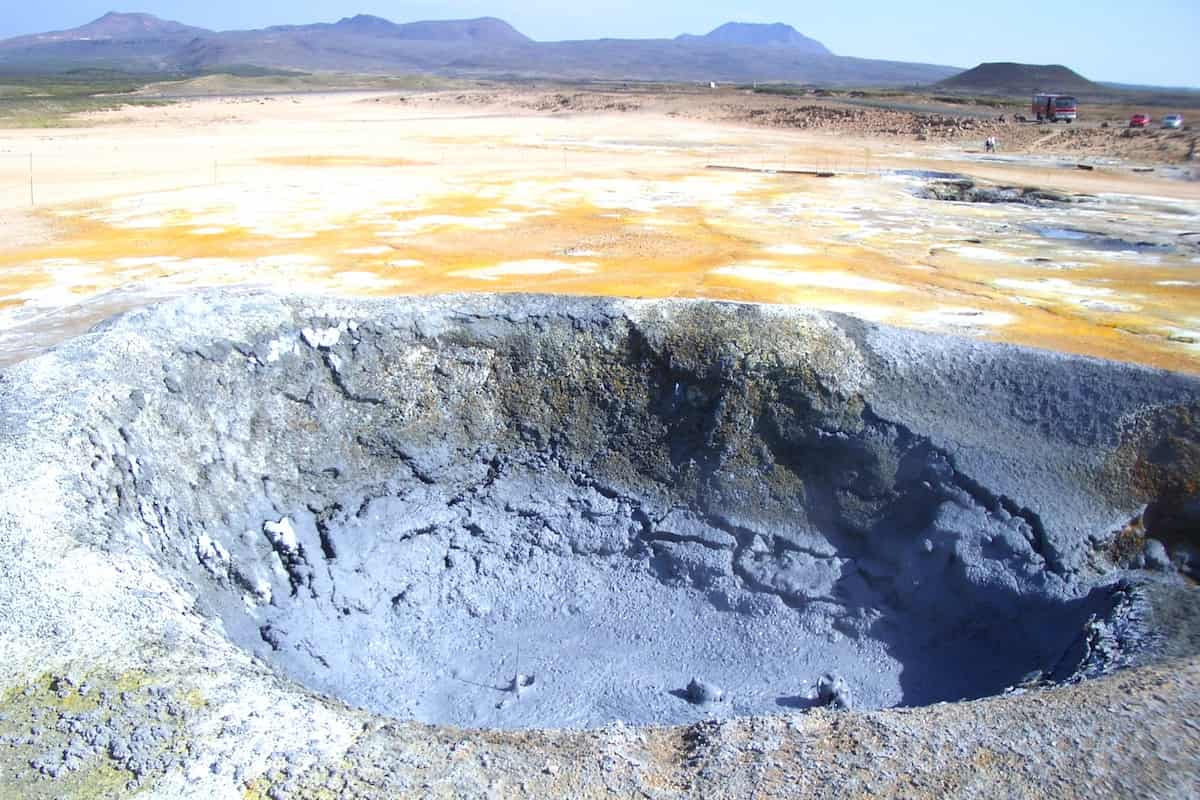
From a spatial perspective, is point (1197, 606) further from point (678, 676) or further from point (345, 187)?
point (345, 187)

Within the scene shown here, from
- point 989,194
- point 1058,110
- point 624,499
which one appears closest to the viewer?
point 624,499

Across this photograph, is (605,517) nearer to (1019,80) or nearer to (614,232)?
(614,232)

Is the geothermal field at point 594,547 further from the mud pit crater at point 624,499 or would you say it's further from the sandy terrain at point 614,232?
the sandy terrain at point 614,232

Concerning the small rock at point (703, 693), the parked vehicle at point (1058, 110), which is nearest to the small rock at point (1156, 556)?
the small rock at point (703, 693)

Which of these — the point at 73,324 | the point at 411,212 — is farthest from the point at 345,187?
the point at 73,324

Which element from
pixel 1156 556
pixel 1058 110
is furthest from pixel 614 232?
pixel 1058 110

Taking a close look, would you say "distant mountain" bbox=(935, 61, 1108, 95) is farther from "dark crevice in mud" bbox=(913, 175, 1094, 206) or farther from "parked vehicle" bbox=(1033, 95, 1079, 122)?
"dark crevice in mud" bbox=(913, 175, 1094, 206)
